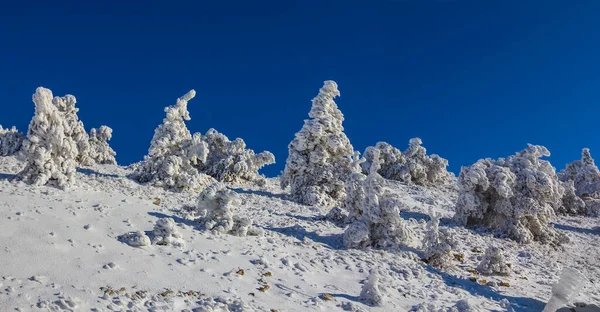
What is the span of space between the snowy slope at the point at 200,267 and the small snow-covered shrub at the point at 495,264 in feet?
0.98

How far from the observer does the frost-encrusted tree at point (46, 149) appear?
15.2m

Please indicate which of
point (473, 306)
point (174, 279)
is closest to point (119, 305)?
point (174, 279)

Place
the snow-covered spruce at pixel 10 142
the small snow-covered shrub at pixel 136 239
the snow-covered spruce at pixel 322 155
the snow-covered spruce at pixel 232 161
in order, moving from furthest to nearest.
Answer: the snow-covered spruce at pixel 232 161 → the snow-covered spruce at pixel 10 142 → the snow-covered spruce at pixel 322 155 → the small snow-covered shrub at pixel 136 239

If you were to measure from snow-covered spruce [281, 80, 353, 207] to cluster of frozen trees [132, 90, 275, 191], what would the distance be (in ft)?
10.6

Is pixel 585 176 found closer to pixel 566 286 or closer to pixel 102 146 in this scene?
pixel 566 286

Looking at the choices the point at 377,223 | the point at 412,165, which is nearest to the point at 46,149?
the point at 377,223

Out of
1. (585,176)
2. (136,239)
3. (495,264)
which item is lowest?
(136,239)

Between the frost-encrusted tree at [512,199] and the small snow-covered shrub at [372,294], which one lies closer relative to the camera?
the small snow-covered shrub at [372,294]

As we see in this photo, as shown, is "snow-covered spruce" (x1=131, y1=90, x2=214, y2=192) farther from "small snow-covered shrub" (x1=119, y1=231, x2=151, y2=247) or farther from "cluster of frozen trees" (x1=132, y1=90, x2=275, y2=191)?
"small snow-covered shrub" (x1=119, y1=231, x2=151, y2=247)

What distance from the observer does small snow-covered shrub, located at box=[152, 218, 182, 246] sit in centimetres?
1152

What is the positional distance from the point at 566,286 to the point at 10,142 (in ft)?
98.6

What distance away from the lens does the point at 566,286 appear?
823 cm

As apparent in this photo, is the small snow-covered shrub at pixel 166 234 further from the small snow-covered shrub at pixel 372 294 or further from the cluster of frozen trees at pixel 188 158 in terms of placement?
the cluster of frozen trees at pixel 188 158

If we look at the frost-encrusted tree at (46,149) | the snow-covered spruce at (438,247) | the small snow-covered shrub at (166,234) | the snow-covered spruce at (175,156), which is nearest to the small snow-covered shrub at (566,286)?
the snow-covered spruce at (438,247)
